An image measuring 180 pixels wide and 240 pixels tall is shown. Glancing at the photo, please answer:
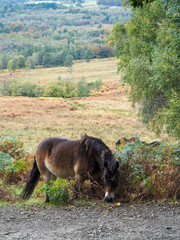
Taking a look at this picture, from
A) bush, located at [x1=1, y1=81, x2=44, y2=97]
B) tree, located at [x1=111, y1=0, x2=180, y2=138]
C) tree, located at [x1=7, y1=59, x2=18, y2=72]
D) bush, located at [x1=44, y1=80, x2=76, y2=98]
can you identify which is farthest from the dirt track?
tree, located at [x1=7, y1=59, x2=18, y2=72]

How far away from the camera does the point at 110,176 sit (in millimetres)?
6379

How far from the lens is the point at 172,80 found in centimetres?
1714

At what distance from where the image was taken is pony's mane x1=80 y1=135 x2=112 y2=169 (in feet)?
21.9

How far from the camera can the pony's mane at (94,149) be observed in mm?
6676

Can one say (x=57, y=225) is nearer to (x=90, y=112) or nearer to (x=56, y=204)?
(x=56, y=204)

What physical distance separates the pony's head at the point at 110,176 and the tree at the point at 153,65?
336 inches

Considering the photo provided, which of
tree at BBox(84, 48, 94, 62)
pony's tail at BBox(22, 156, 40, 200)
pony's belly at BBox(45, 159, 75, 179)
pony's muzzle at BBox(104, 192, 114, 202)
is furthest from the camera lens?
tree at BBox(84, 48, 94, 62)

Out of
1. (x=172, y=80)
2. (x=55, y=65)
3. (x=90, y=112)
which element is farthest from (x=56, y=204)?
(x=55, y=65)

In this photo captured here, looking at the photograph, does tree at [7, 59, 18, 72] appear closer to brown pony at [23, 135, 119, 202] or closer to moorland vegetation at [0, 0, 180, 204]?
moorland vegetation at [0, 0, 180, 204]

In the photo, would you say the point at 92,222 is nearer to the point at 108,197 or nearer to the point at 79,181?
the point at 108,197

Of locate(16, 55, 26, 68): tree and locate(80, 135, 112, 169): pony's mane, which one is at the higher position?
locate(80, 135, 112, 169): pony's mane

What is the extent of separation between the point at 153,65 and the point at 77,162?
13456 millimetres

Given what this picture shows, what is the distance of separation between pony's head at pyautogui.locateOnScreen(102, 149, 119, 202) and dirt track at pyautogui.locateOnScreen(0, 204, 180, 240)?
0.96ft

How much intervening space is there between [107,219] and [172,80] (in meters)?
13.3
